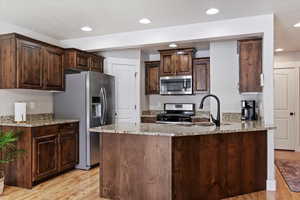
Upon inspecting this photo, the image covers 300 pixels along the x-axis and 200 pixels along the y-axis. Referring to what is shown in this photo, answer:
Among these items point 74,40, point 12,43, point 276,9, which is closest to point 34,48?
point 12,43

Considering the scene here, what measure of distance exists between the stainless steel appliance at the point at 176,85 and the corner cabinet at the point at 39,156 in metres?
2.41

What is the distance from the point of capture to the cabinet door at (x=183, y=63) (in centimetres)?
516

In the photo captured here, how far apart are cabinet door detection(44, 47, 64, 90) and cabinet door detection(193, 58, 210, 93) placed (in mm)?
2812

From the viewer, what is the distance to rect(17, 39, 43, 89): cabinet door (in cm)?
339

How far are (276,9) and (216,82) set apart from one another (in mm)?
1658

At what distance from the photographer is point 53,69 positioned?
399 centimetres

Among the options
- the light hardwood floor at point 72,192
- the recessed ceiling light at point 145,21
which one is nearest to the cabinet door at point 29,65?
the light hardwood floor at point 72,192

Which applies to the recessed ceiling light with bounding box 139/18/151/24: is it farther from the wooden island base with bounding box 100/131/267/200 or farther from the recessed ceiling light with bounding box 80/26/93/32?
the wooden island base with bounding box 100/131/267/200

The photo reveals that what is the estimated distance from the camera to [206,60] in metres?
5.05

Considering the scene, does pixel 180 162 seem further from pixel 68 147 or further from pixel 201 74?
pixel 201 74

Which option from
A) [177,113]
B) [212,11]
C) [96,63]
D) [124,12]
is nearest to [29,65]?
[96,63]

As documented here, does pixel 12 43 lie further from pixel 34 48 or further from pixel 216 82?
pixel 216 82

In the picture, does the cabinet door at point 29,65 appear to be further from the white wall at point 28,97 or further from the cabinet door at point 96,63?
the cabinet door at point 96,63

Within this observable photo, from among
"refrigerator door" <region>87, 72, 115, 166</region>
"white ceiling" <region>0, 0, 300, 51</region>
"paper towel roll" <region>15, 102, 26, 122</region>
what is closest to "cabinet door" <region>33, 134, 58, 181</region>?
"paper towel roll" <region>15, 102, 26, 122</region>
